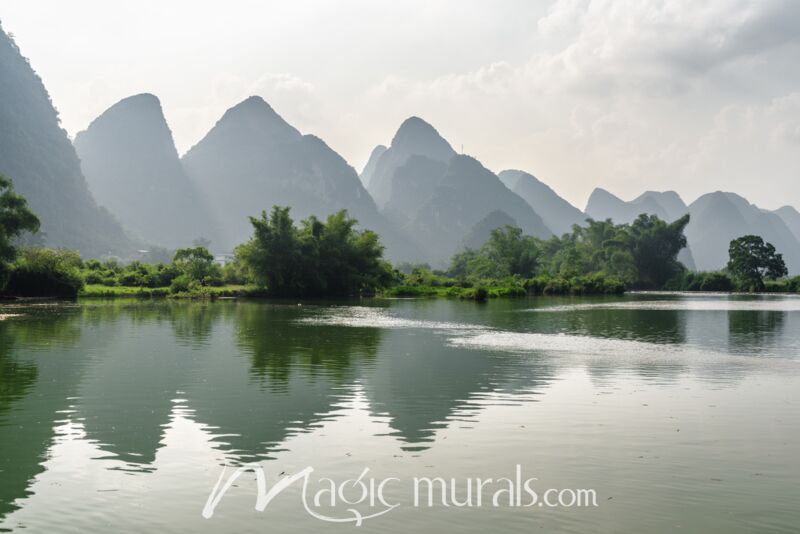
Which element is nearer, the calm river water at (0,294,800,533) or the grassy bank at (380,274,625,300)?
the calm river water at (0,294,800,533)

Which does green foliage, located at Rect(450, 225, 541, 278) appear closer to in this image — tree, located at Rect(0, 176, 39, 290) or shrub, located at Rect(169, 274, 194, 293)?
shrub, located at Rect(169, 274, 194, 293)

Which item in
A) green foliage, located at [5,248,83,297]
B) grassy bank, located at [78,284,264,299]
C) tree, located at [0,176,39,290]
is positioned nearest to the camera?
tree, located at [0,176,39,290]

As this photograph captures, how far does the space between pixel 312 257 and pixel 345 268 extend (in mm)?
4098

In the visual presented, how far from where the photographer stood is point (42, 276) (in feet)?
161

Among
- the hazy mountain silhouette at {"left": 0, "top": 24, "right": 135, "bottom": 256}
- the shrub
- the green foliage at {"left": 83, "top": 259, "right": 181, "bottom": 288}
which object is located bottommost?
the shrub

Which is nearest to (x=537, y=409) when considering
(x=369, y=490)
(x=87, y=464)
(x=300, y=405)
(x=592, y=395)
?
(x=592, y=395)

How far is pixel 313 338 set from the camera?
2461cm

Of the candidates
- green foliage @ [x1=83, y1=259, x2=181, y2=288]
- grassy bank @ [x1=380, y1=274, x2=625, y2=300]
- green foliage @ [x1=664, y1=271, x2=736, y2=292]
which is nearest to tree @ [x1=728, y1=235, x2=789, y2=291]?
green foliage @ [x1=664, y1=271, x2=736, y2=292]

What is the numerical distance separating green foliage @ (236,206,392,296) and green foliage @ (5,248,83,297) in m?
14.0

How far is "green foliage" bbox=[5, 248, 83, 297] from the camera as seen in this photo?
158ft

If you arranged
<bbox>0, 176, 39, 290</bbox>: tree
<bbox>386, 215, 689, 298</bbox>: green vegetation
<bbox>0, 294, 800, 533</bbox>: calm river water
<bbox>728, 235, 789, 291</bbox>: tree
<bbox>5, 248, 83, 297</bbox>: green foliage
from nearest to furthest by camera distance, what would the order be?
<bbox>0, 294, 800, 533</bbox>: calm river water < <bbox>0, 176, 39, 290</bbox>: tree < <bbox>5, 248, 83, 297</bbox>: green foliage < <bbox>386, 215, 689, 298</bbox>: green vegetation < <bbox>728, 235, 789, 291</bbox>: tree

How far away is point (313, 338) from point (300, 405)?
40.2ft

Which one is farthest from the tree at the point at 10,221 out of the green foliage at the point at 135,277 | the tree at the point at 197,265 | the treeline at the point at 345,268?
the tree at the point at 197,265

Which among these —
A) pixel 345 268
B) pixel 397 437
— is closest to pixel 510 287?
pixel 345 268
